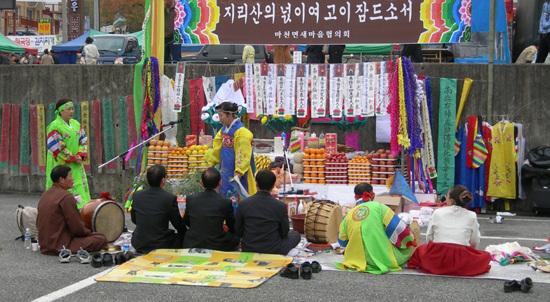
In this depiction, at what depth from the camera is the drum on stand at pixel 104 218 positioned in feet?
30.4

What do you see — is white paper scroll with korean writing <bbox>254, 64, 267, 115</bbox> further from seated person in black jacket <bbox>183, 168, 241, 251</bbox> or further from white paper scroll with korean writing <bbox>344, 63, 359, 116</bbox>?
seated person in black jacket <bbox>183, 168, 241, 251</bbox>

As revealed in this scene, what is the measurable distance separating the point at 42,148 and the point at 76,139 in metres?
4.20

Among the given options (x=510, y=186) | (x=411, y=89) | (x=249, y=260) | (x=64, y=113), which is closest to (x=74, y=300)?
(x=249, y=260)

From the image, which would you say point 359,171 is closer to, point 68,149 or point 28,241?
point 68,149

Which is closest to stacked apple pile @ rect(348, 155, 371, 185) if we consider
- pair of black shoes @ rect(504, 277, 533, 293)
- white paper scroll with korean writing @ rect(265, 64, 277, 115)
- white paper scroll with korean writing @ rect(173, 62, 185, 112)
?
white paper scroll with korean writing @ rect(265, 64, 277, 115)

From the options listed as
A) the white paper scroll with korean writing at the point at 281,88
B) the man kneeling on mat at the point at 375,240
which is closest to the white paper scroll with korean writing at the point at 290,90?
the white paper scroll with korean writing at the point at 281,88

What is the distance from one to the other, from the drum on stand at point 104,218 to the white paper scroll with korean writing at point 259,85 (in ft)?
14.0

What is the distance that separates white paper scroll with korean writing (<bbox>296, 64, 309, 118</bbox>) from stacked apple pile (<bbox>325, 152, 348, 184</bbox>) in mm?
1144

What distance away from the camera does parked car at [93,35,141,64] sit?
77.8 ft

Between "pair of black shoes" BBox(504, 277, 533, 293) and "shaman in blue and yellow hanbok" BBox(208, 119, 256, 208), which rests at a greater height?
"shaman in blue and yellow hanbok" BBox(208, 119, 256, 208)

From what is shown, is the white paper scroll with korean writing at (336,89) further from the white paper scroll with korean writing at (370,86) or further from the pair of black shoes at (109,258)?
the pair of black shoes at (109,258)

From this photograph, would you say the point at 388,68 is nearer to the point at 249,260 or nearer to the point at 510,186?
the point at 510,186

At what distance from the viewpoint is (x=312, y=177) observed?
40.5 ft

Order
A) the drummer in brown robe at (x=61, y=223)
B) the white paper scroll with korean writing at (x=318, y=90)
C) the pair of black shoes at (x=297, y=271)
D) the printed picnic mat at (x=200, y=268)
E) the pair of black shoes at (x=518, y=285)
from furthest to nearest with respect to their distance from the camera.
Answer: the white paper scroll with korean writing at (x=318, y=90) → the drummer in brown robe at (x=61, y=223) → the pair of black shoes at (x=297, y=271) → the printed picnic mat at (x=200, y=268) → the pair of black shoes at (x=518, y=285)
